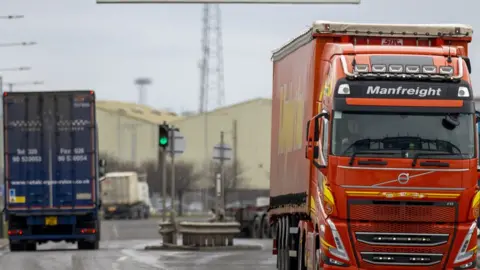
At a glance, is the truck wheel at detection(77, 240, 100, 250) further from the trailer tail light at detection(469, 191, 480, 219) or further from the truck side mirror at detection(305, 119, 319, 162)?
the trailer tail light at detection(469, 191, 480, 219)

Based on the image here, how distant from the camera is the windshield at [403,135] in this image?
60.8 ft

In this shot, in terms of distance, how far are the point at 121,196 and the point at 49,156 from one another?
200 feet

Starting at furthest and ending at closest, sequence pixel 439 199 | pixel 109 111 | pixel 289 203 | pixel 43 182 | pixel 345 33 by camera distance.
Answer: pixel 109 111
pixel 43 182
pixel 289 203
pixel 345 33
pixel 439 199

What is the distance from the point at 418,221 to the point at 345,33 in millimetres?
2925

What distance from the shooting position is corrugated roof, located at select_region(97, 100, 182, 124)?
13625 cm

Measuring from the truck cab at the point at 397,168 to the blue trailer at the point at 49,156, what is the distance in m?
17.9

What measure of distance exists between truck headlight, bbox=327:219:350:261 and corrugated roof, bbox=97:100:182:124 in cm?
11385

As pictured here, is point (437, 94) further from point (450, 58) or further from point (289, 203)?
point (289, 203)

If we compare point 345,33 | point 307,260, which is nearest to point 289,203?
point 307,260

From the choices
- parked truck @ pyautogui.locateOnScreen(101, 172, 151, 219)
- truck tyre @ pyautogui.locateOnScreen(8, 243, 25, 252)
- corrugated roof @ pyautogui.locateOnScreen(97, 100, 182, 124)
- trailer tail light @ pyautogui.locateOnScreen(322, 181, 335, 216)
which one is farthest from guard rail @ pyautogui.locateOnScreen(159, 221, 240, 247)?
corrugated roof @ pyautogui.locateOnScreen(97, 100, 182, 124)

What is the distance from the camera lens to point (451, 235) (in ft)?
61.2

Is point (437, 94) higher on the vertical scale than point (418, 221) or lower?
higher

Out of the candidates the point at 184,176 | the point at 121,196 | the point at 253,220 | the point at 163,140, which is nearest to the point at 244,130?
the point at 184,176

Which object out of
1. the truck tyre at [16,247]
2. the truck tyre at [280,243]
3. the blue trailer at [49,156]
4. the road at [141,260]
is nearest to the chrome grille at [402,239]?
the truck tyre at [280,243]
